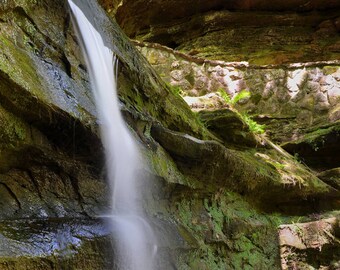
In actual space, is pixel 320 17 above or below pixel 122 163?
above

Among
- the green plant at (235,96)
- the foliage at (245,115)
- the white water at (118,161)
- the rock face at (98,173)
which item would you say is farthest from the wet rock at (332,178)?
the white water at (118,161)

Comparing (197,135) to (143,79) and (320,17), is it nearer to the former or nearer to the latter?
(143,79)

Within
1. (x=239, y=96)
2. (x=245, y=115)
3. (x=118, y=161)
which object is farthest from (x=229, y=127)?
(x=118, y=161)

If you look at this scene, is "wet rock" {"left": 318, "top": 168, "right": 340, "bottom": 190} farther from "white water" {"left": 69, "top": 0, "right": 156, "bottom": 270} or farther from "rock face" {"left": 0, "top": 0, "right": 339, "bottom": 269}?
"white water" {"left": 69, "top": 0, "right": 156, "bottom": 270}

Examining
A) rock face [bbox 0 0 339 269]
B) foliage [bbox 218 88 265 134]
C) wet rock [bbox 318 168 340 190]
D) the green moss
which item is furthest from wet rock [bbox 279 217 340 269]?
the green moss

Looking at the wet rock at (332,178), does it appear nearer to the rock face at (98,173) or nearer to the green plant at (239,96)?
the rock face at (98,173)

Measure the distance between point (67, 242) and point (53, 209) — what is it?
0.33 m

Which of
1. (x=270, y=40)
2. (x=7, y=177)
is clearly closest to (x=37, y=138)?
(x=7, y=177)

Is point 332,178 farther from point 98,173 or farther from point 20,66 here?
point 20,66

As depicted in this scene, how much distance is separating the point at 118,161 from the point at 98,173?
222 millimetres

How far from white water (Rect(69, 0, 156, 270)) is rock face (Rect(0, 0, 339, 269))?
0.39 ft

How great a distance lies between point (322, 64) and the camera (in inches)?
333

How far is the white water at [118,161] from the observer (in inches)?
112

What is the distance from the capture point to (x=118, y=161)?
3.19m
